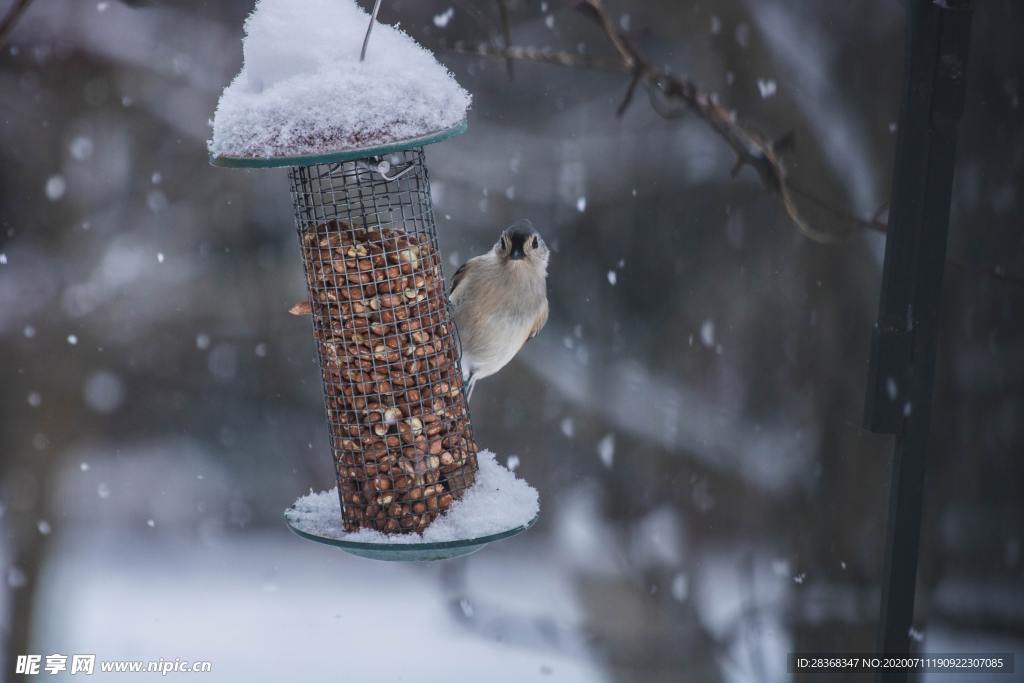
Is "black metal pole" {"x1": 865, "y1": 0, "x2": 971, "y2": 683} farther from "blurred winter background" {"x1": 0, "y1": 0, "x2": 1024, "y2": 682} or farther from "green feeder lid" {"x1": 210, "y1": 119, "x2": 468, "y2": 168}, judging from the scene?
"blurred winter background" {"x1": 0, "y1": 0, "x2": 1024, "y2": 682}

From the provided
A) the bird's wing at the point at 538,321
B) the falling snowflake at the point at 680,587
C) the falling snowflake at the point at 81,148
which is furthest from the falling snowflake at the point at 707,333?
the falling snowflake at the point at 81,148

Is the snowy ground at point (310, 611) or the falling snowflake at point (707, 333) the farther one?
the snowy ground at point (310, 611)

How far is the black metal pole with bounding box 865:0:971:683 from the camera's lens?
2166 millimetres

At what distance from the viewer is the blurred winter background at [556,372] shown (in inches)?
222

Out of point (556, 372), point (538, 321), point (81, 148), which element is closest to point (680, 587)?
point (556, 372)

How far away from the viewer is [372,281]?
289cm

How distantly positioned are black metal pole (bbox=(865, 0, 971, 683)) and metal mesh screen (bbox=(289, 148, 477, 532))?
124 cm

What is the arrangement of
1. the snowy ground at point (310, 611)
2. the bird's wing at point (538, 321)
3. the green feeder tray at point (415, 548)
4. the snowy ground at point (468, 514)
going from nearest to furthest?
1. the green feeder tray at point (415, 548)
2. the snowy ground at point (468, 514)
3. the bird's wing at point (538, 321)
4. the snowy ground at point (310, 611)

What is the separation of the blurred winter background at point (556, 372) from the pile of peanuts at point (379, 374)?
2995mm

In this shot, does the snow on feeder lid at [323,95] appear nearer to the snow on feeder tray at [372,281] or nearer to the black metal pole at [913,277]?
the snow on feeder tray at [372,281]

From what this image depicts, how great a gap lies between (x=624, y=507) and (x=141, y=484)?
127 inches

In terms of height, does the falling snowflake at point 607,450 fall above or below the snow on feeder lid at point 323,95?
below

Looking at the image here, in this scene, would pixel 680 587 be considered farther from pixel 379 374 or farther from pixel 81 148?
pixel 81 148

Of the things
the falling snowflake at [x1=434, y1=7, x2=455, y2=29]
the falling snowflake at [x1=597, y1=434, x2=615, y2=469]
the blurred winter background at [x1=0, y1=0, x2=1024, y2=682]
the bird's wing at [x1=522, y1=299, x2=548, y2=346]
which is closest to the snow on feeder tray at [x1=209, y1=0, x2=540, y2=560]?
the bird's wing at [x1=522, y1=299, x2=548, y2=346]
